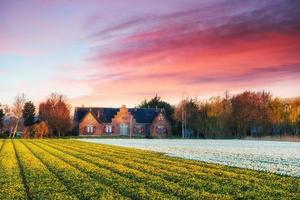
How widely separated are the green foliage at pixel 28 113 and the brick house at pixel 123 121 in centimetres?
1009

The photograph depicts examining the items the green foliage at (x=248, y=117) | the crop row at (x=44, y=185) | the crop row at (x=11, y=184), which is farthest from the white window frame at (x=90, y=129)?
A: the crop row at (x=44, y=185)

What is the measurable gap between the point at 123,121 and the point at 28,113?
22168 mm

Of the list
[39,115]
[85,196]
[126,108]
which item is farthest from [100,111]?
[85,196]

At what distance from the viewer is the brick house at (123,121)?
97.8 meters

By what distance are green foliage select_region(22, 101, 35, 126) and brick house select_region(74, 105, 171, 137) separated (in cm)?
1009

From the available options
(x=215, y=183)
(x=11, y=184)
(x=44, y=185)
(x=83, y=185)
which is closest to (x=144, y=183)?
(x=83, y=185)

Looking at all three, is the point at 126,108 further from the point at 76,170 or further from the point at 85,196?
the point at 85,196

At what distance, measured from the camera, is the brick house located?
97.8 m

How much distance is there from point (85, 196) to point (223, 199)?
3.60 m

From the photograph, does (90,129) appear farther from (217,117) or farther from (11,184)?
(11,184)

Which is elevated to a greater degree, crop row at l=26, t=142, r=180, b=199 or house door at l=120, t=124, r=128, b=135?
house door at l=120, t=124, r=128, b=135

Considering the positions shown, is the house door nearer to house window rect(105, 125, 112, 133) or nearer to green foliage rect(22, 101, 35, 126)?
house window rect(105, 125, 112, 133)

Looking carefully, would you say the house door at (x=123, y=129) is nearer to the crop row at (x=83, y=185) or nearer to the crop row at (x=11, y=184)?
the crop row at (x=11, y=184)

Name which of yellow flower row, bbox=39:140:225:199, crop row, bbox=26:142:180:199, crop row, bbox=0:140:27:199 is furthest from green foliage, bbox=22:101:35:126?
crop row, bbox=26:142:180:199
